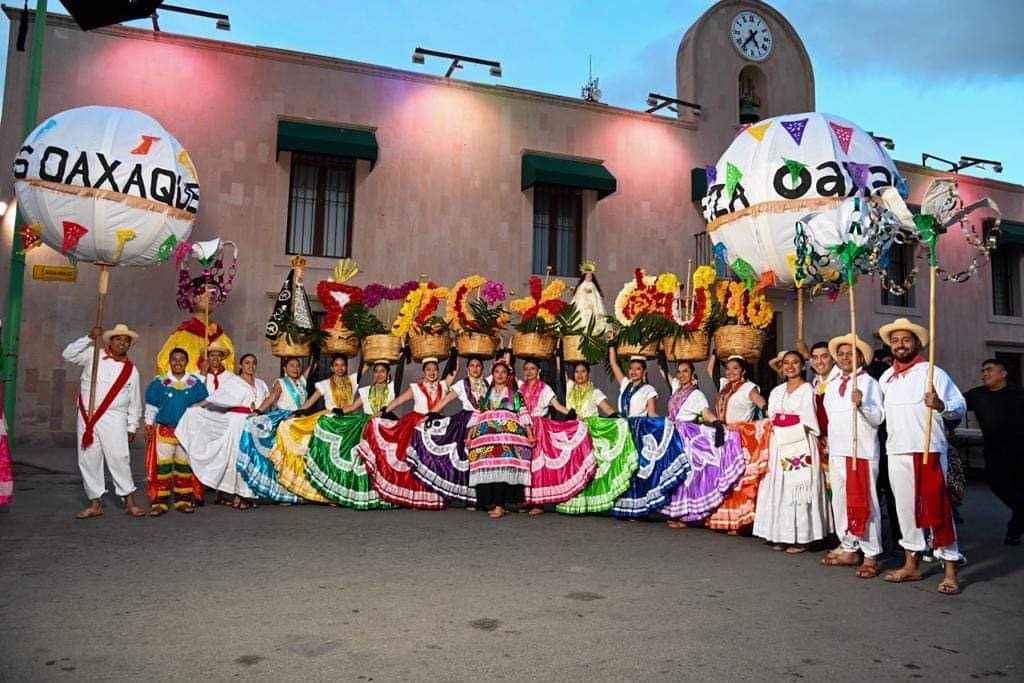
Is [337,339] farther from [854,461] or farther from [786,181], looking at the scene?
[854,461]

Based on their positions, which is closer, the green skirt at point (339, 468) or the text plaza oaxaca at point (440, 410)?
the text plaza oaxaca at point (440, 410)

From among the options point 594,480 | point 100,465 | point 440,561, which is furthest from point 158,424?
point 594,480

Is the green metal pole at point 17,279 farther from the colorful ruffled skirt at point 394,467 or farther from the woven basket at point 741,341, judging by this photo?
the woven basket at point 741,341

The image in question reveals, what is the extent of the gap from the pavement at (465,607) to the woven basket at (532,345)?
2226mm

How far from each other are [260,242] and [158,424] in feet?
19.9

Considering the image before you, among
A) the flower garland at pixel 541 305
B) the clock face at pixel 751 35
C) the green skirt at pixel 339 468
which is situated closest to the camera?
the green skirt at pixel 339 468

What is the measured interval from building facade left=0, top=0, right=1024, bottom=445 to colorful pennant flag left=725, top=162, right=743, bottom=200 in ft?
23.3

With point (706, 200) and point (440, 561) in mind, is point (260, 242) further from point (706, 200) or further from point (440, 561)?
point (440, 561)

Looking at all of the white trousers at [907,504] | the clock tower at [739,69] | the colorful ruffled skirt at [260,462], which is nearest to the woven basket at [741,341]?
the white trousers at [907,504]

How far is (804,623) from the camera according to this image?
12.4 feet

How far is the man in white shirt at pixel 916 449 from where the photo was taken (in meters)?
4.57

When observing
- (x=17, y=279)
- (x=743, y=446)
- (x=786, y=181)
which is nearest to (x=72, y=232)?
(x=17, y=279)

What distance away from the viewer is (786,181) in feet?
21.1

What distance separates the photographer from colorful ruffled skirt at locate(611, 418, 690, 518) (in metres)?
6.70
